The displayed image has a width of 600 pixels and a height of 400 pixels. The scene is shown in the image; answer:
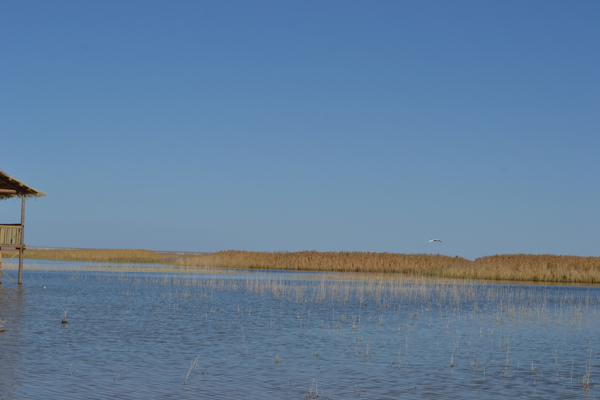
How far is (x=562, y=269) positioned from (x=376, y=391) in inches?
1660

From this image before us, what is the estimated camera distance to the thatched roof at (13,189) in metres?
33.2

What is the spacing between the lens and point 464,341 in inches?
725

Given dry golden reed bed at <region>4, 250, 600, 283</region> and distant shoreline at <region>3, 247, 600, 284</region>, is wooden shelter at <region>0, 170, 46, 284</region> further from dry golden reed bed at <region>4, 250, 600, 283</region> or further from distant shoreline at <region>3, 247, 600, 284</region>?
dry golden reed bed at <region>4, 250, 600, 283</region>

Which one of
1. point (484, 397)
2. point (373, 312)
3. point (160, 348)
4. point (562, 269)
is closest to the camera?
point (484, 397)

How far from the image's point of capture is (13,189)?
3444 cm

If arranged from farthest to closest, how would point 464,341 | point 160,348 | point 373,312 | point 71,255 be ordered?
point 71,255 < point 373,312 < point 464,341 < point 160,348

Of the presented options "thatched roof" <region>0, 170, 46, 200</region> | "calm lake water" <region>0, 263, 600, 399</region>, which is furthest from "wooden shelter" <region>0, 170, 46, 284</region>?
"calm lake water" <region>0, 263, 600, 399</region>

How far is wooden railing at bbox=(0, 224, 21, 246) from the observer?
1346 inches

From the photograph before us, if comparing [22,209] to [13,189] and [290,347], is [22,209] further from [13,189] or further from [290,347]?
[290,347]

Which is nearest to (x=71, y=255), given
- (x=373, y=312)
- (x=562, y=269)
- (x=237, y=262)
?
(x=237, y=262)

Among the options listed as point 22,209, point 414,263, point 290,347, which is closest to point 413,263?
point 414,263

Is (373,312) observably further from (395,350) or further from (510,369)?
(510,369)

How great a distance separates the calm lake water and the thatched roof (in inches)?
222

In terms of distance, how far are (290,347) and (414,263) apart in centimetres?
4441
